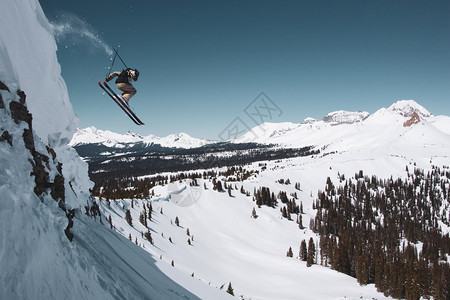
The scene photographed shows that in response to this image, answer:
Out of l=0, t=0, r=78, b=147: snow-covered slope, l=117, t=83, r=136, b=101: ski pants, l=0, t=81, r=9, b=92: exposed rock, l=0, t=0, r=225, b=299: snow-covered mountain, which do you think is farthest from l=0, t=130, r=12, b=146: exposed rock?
l=117, t=83, r=136, b=101: ski pants

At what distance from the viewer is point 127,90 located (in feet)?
49.8

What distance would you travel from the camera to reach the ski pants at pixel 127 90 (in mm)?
14867

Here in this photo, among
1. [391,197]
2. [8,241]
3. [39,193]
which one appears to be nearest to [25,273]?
[8,241]

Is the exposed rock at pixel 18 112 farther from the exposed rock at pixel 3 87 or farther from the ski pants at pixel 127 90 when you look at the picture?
the ski pants at pixel 127 90

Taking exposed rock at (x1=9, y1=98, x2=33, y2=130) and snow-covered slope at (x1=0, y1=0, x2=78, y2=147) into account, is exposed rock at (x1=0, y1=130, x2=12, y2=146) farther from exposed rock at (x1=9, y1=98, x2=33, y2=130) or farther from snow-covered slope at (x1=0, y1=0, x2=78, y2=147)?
snow-covered slope at (x1=0, y1=0, x2=78, y2=147)

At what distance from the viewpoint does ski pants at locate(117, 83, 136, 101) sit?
14.9 m

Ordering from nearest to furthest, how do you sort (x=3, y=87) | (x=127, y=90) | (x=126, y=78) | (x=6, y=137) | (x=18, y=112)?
(x=6, y=137) < (x=3, y=87) < (x=18, y=112) < (x=126, y=78) < (x=127, y=90)

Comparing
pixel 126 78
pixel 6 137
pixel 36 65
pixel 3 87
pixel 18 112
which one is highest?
pixel 126 78

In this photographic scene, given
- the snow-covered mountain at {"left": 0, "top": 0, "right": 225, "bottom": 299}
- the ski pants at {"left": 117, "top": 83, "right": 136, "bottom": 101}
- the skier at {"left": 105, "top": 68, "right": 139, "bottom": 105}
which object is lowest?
the snow-covered mountain at {"left": 0, "top": 0, "right": 225, "bottom": 299}

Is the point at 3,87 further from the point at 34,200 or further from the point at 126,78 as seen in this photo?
the point at 126,78

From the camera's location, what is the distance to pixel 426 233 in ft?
479

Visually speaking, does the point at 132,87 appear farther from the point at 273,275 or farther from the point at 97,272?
the point at 273,275

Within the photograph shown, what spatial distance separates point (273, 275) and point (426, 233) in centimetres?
13873

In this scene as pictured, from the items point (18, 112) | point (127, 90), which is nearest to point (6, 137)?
point (18, 112)
